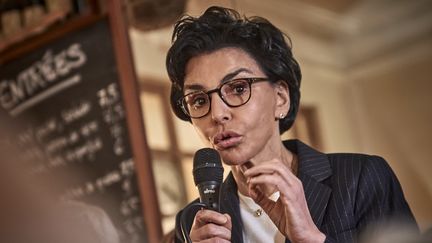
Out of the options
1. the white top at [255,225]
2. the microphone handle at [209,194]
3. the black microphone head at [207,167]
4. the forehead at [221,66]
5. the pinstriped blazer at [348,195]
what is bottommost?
the white top at [255,225]

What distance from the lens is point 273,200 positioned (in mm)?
822

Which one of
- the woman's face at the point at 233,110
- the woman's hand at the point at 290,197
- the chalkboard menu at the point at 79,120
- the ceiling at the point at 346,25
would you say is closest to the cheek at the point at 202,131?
the woman's face at the point at 233,110

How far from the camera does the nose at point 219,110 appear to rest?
831 mm

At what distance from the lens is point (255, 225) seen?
91cm

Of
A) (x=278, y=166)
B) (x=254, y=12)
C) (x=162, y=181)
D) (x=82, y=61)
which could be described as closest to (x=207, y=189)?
(x=278, y=166)

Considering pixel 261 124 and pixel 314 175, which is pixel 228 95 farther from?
pixel 314 175

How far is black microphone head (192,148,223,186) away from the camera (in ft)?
2.60

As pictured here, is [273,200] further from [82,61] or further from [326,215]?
[82,61]

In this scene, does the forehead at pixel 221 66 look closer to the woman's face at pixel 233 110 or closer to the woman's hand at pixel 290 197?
the woman's face at pixel 233 110

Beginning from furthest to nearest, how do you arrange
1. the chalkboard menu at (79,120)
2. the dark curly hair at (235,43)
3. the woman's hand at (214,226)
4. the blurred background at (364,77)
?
the chalkboard menu at (79,120), the blurred background at (364,77), the dark curly hair at (235,43), the woman's hand at (214,226)

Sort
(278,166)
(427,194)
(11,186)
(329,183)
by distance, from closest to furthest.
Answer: (278,166)
(329,183)
(427,194)
(11,186)

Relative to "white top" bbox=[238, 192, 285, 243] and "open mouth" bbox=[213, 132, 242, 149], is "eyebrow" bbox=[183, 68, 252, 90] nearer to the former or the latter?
"open mouth" bbox=[213, 132, 242, 149]

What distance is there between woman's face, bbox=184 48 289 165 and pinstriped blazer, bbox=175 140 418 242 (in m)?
0.08

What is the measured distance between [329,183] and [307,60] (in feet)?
0.84
